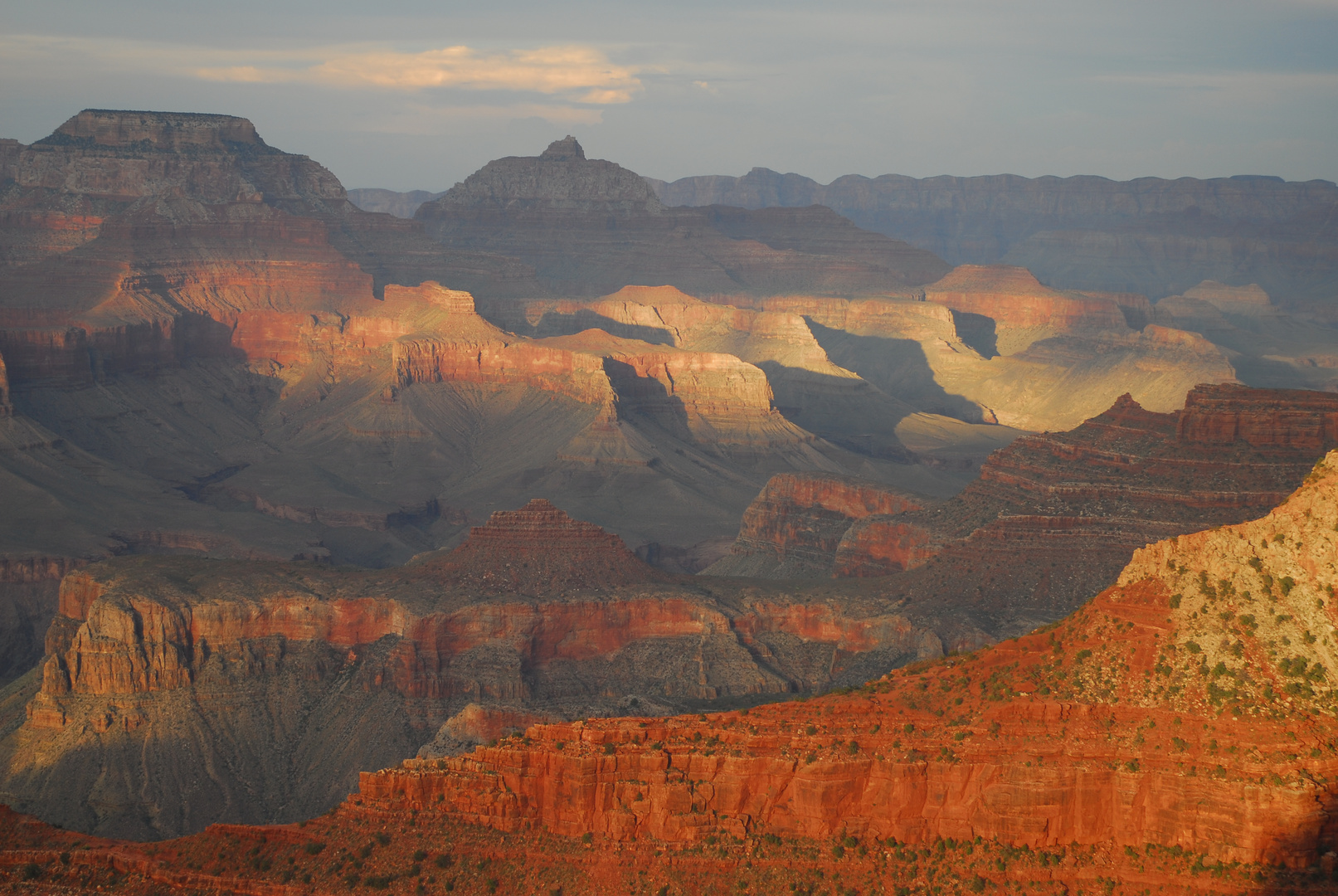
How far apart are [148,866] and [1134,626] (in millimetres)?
19877

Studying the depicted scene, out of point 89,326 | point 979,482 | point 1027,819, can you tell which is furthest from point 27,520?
point 1027,819

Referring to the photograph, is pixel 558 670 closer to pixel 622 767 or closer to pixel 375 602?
pixel 375 602

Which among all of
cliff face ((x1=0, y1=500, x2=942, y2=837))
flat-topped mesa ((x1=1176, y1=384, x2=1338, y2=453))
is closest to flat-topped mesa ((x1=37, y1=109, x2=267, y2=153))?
cliff face ((x1=0, y1=500, x2=942, y2=837))

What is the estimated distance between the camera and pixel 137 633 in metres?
62.8

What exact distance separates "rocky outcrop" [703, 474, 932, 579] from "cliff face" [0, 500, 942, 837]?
1958cm

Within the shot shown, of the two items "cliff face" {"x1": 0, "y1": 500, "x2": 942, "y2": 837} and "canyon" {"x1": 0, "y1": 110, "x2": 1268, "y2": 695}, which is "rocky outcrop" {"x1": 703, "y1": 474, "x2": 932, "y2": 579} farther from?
"cliff face" {"x1": 0, "y1": 500, "x2": 942, "y2": 837}

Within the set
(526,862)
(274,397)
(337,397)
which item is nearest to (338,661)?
(526,862)

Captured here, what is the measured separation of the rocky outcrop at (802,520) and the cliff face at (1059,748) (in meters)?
52.4

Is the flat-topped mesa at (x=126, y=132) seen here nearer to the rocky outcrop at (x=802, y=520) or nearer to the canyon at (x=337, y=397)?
the canyon at (x=337, y=397)

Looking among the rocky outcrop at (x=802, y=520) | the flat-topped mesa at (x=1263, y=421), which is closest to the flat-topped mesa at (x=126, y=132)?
the rocky outcrop at (x=802, y=520)

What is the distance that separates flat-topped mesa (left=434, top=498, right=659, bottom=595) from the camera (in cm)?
6681

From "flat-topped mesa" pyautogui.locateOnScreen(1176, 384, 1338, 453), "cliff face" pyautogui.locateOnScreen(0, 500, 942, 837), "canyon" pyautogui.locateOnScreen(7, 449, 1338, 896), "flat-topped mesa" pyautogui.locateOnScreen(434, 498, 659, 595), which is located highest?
"flat-topped mesa" pyautogui.locateOnScreen(1176, 384, 1338, 453)

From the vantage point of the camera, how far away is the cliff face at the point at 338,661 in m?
59.9

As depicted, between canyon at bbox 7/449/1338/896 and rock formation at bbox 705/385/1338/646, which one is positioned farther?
rock formation at bbox 705/385/1338/646
